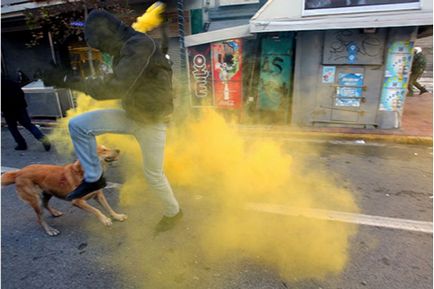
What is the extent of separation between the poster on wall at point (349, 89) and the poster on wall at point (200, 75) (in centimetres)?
326

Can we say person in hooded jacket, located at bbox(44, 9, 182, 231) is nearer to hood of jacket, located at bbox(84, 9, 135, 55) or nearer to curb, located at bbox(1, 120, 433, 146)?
hood of jacket, located at bbox(84, 9, 135, 55)

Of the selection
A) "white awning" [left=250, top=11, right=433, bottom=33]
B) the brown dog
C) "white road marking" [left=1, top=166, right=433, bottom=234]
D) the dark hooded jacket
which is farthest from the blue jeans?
"white awning" [left=250, top=11, right=433, bottom=33]

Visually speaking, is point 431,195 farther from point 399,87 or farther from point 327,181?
point 399,87

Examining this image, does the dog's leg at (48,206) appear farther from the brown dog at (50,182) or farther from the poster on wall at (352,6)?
the poster on wall at (352,6)

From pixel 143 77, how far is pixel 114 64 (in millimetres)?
325

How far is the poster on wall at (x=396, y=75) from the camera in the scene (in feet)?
20.7

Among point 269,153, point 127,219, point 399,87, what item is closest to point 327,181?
point 269,153

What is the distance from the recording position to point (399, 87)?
21.5 feet

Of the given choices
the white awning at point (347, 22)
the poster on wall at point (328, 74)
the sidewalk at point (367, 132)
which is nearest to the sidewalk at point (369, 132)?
the sidewalk at point (367, 132)

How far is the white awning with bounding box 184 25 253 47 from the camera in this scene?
7.28m

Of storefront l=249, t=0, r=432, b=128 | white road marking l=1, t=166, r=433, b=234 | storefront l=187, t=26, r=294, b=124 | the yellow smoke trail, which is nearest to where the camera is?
the yellow smoke trail

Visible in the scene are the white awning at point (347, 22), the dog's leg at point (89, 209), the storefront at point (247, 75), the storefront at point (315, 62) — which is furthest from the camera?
the storefront at point (247, 75)

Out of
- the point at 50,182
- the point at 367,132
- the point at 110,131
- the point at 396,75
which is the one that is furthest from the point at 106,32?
the point at 396,75

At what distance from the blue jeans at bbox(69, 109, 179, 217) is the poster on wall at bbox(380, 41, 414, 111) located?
227 inches
